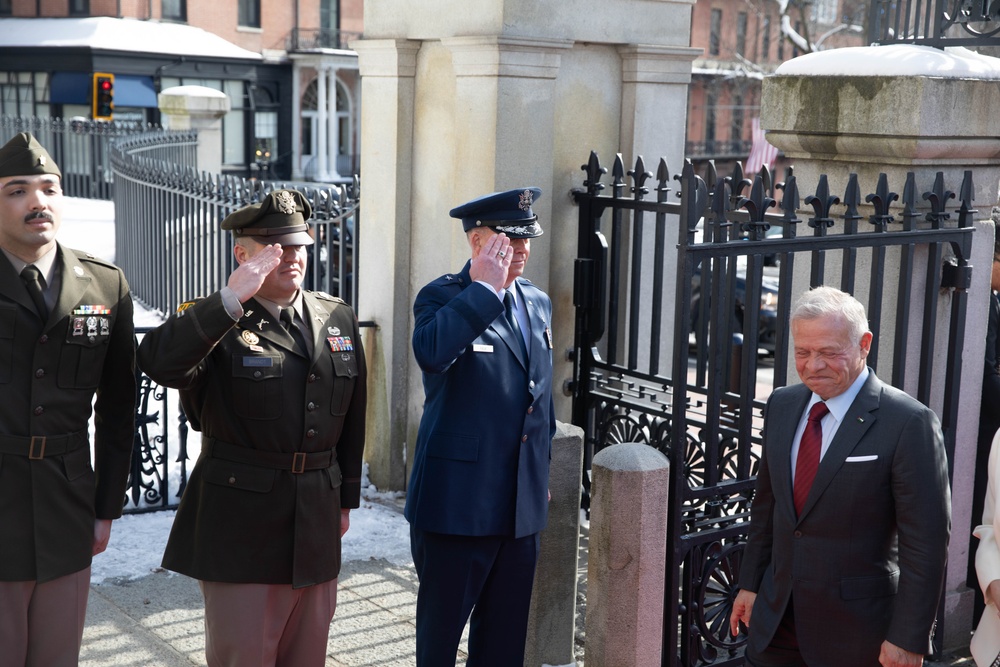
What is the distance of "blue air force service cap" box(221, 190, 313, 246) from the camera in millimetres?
3768

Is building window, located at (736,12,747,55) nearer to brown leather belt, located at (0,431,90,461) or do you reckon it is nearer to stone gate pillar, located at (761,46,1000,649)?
stone gate pillar, located at (761,46,1000,649)

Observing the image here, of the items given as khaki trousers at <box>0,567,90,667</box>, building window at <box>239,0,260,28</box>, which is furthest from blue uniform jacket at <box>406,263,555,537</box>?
building window at <box>239,0,260,28</box>

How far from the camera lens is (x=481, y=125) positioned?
266 inches

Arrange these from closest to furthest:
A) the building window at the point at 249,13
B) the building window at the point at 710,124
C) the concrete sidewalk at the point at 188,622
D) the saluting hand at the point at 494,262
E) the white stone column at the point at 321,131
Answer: the saluting hand at the point at 494,262, the concrete sidewalk at the point at 188,622, the building window at the point at 249,13, the white stone column at the point at 321,131, the building window at the point at 710,124

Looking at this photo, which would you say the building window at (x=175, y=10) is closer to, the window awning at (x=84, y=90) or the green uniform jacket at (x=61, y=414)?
the window awning at (x=84, y=90)

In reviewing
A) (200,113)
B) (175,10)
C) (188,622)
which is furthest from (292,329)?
(175,10)

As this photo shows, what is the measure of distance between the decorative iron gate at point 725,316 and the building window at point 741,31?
50649mm

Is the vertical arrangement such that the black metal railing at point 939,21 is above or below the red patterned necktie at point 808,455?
above

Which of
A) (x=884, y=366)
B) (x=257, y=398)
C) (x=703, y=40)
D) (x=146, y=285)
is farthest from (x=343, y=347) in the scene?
(x=703, y=40)

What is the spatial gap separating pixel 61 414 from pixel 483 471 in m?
1.42

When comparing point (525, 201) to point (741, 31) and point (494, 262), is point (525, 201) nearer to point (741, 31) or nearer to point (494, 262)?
point (494, 262)

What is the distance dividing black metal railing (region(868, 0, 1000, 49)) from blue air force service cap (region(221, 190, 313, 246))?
3.52 meters

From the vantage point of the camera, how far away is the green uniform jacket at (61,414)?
139 inches

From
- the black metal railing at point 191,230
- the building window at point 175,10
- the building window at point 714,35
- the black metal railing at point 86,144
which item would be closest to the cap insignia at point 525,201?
the black metal railing at point 191,230
